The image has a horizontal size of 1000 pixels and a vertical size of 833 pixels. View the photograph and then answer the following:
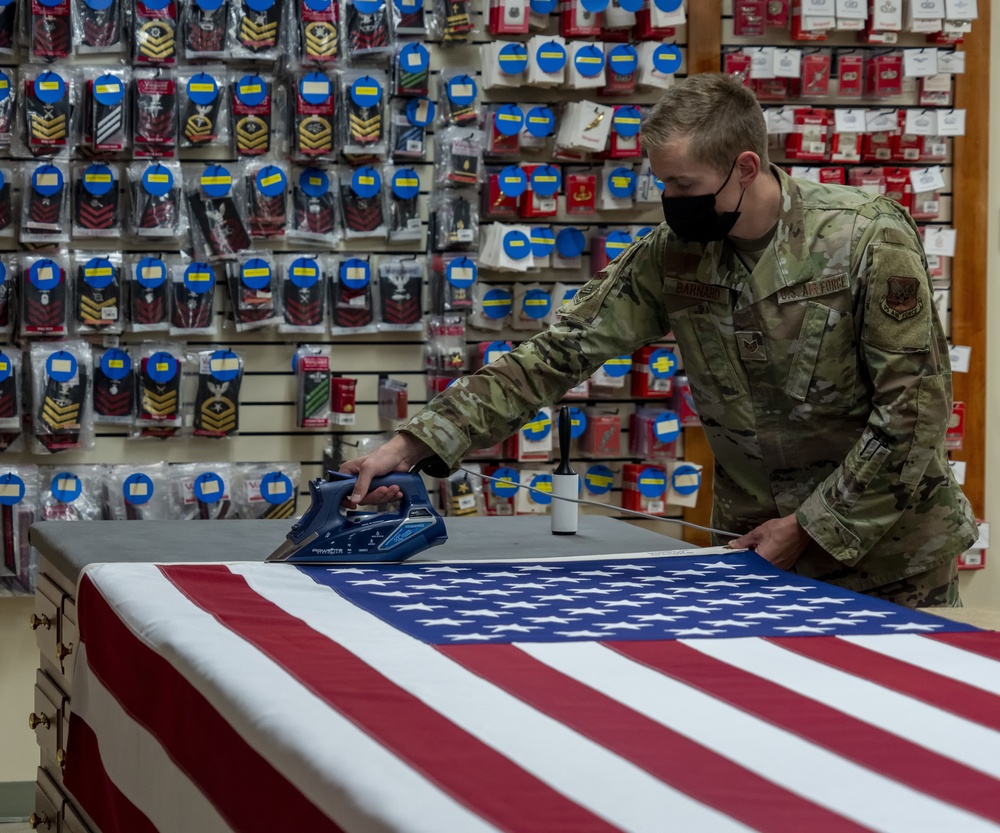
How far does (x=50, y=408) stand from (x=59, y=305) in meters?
0.33

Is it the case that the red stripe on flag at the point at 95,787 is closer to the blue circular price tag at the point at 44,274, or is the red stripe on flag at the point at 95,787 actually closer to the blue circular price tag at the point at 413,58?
the blue circular price tag at the point at 44,274

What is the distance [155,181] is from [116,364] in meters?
0.61

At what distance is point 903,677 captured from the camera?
1.63 meters

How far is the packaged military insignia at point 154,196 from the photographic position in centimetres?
432

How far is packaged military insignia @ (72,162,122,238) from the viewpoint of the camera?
4.31m

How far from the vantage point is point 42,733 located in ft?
9.54

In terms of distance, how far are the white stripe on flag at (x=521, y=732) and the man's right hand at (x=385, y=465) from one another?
0.50 m

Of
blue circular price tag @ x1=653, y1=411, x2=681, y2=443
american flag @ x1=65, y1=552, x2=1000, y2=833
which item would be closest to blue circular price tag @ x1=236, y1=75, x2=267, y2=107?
blue circular price tag @ x1=653, y1=411, x2=681, y2=443

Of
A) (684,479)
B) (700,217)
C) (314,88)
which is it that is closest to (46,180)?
(314,88)

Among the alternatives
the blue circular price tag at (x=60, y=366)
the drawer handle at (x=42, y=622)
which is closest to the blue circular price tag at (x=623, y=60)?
the blue circular price tag at (x=60, y=366)

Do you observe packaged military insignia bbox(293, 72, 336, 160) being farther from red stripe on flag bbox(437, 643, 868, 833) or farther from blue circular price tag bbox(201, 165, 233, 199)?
red stripe on flag bbox(437, 643, 868, 833)

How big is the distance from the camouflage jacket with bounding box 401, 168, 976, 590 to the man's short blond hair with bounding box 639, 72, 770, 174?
17 cm

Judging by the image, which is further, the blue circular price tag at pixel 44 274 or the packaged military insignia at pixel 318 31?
the packaged military insignia at pixel 318 31

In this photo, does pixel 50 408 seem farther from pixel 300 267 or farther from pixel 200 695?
pixel 200 695
